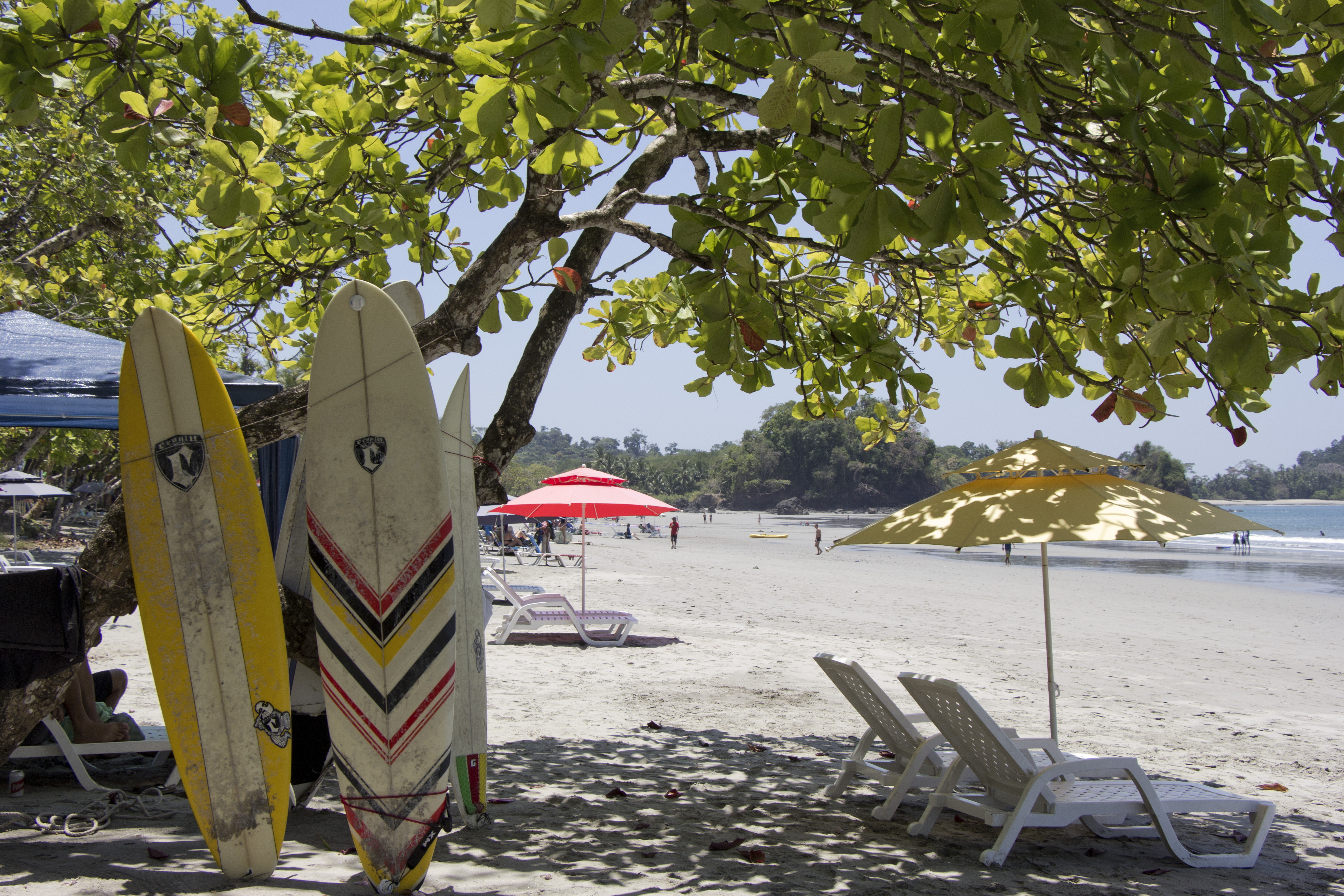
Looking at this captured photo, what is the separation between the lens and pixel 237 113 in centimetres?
282

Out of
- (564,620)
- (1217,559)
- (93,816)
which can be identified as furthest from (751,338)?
(1217,559)

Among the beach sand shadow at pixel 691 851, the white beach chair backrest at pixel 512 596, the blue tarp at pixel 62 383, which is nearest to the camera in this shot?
the beach sand shadow at pixel 691 851

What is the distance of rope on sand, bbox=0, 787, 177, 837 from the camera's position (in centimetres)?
364

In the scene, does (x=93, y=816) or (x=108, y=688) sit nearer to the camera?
(x=93, y=816)

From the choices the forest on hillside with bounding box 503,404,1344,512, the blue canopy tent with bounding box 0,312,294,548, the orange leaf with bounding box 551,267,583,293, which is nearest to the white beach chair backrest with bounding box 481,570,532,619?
the blue canopy tent with bounding box 0,312,294,548

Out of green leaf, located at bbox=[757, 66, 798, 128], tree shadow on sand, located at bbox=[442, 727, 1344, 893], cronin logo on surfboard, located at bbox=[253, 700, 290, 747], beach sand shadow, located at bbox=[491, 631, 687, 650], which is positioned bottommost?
beach sand shadow, located at bbox=[491, 631, 687, 650]

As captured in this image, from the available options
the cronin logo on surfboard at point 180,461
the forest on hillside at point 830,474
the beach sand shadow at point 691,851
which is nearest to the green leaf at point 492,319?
the cronin logo on surfboard at point 180,461

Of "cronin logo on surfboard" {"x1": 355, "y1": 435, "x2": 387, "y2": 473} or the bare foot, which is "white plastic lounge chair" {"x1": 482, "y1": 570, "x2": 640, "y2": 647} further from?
"cronin logo on surfboard" {"x1": 355, "y1": 435, "x2": 387, "y2": 473}

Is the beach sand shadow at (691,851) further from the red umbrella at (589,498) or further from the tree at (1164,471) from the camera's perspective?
the tree at (1164,471)

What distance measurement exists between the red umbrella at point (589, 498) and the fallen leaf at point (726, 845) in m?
7.81

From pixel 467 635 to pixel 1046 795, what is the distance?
284 centimetres

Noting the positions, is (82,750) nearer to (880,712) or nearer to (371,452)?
(371,452)

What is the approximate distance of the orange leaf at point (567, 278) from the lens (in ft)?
14.3

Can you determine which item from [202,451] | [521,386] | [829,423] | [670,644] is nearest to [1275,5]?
[521,386]
